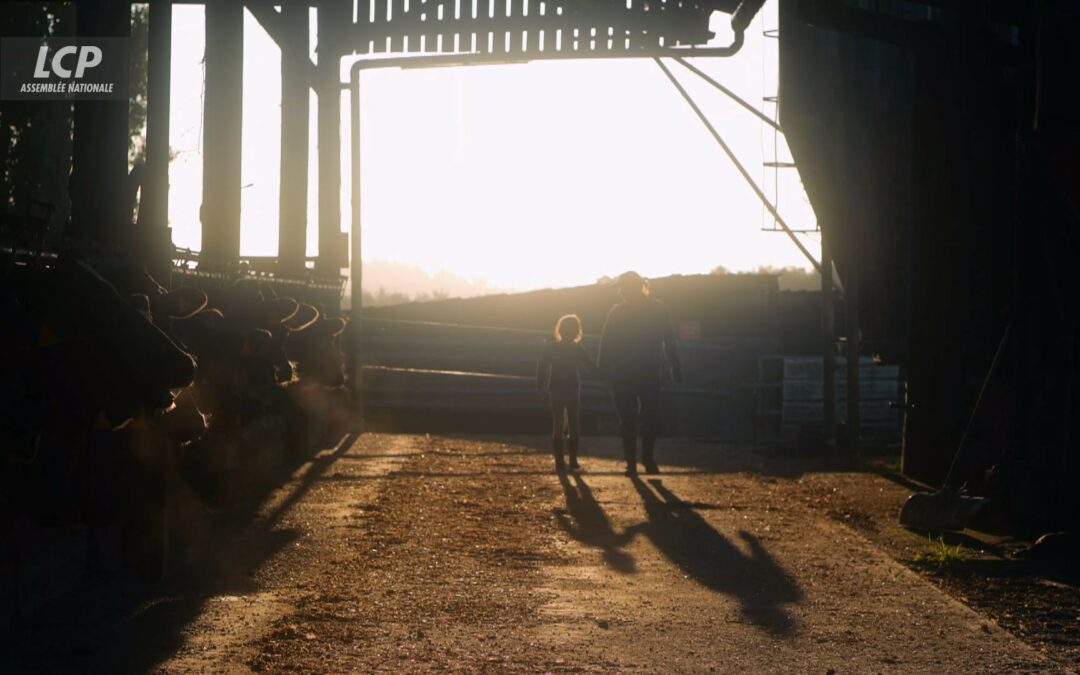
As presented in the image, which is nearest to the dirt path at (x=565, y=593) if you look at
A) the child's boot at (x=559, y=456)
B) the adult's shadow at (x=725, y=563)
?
the adult's shadow at (x=725, y=563)

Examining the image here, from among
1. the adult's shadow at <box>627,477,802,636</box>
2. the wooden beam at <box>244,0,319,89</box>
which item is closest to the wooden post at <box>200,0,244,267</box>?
the wooden beam at <box>244,0,319,89</box>

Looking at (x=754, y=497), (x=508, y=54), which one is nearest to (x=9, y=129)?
(x=508, y=54)

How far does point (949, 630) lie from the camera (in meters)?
8.12

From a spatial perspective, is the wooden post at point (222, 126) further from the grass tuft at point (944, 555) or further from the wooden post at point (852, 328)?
the grass tuft at point (944, 555)

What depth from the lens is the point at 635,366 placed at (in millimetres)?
16766

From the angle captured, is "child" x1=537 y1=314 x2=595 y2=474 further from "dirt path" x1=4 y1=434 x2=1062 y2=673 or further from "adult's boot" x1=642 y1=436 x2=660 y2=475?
"dirt path" x1=4 y1=434 x2=1062 y2=673

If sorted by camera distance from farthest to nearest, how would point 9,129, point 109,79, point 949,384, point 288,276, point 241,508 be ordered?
point 9,129, point 288,276, point 949,384, point 241,508, point 109,79

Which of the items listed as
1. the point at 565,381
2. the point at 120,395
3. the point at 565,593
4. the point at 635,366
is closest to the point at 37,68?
the point at 565,381

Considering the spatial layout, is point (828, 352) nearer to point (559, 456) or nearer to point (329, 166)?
point (559, 456)

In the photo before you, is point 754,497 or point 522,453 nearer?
point 754,497

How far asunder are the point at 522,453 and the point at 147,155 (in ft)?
28.7

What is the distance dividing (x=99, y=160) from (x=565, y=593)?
157 inches

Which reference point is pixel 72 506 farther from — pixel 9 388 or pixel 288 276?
pixel 288 276

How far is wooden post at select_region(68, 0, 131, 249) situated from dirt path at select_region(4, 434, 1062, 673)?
2.18 metres
